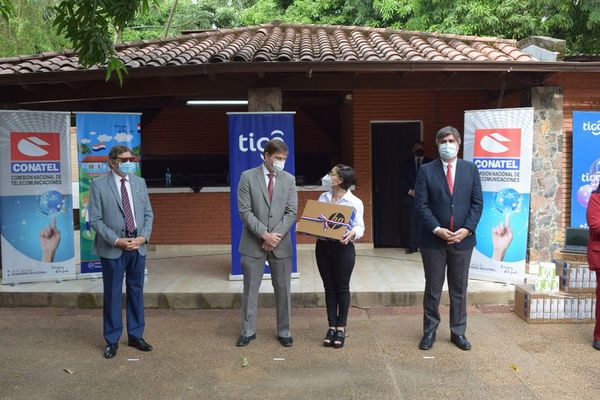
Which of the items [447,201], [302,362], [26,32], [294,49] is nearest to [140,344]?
[302,362]

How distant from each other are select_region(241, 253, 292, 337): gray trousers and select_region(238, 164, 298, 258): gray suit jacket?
8cm

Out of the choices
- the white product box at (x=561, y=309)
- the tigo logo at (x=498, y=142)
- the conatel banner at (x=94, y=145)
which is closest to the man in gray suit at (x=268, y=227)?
the conatel banner at (x=94, y=145)

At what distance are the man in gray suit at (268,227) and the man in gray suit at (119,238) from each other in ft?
3.15

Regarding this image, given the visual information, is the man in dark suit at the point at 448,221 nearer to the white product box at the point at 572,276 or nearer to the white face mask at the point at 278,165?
the white face mask at the point at 278,165

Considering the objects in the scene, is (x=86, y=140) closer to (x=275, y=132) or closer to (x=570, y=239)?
(x=275, y=132)

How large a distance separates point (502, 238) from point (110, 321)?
4.84 meters

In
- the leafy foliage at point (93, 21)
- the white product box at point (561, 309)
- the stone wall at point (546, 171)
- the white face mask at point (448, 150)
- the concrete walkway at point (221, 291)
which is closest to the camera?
the leafy foliage at point (93, 21)

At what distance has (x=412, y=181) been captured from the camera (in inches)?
352

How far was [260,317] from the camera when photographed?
6.13 m

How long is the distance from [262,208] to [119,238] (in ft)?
4.40

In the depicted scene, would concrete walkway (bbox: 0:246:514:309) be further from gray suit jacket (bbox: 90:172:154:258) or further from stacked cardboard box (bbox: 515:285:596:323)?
gray suit jacket (bbox: 90:172:154:258)

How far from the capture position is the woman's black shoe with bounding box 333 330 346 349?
5.08 metres

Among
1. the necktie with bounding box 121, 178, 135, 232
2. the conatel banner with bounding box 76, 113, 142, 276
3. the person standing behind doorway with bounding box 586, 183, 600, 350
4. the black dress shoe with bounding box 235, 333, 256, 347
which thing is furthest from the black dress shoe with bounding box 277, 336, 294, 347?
the conatel banner with bounding box 76, 113, 142, 276

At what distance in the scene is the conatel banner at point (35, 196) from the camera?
6863 mm
